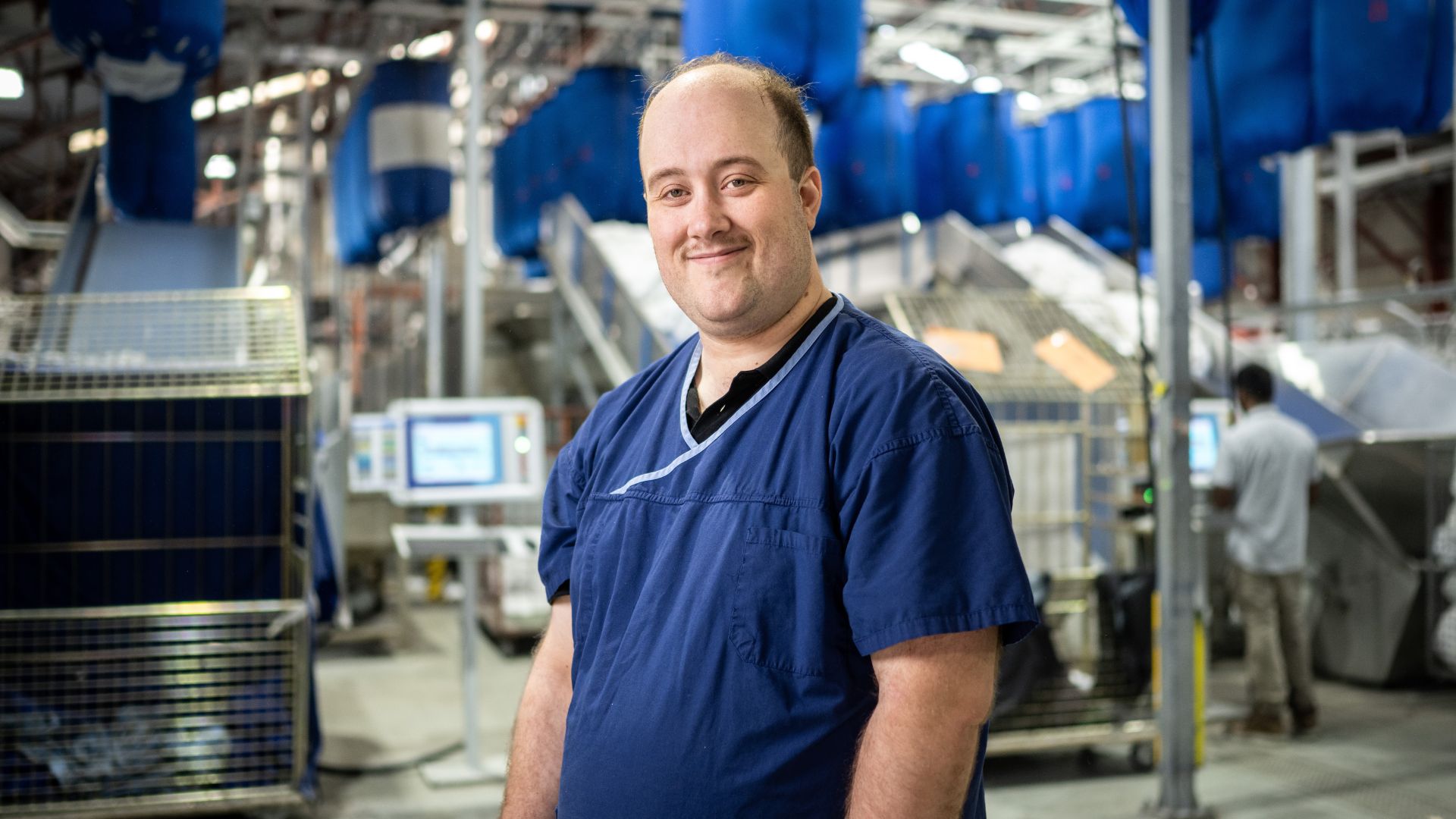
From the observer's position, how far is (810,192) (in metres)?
1.53

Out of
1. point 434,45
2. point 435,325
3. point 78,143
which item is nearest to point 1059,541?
point 435,325

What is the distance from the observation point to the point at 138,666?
411 centimetres

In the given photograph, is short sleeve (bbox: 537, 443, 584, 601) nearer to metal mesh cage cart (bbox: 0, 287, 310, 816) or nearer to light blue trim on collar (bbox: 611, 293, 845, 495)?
light blue trim on collar (bbox: 611, 293, 845, 495)

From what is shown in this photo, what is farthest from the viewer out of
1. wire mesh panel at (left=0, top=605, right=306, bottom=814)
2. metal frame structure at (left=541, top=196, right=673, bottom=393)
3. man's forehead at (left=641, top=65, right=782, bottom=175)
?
metal frame structure at (left=541, top=196, right=673, bottom=393)

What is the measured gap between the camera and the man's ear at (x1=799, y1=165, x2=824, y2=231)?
1.51 meters

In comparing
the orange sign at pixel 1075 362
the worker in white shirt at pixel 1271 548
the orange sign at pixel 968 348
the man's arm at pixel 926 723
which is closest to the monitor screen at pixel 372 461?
the orange sign at pixel 968 348

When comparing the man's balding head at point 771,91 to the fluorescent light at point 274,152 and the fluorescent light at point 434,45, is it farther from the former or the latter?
the fluorescent light at point 274,152

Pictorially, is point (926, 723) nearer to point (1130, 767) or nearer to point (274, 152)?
point (1130, 767)

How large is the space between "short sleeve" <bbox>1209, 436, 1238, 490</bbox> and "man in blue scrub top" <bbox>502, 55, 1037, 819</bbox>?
4778 mm

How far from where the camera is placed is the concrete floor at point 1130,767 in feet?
15.1

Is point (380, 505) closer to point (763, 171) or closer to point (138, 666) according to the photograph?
point (138, 666)

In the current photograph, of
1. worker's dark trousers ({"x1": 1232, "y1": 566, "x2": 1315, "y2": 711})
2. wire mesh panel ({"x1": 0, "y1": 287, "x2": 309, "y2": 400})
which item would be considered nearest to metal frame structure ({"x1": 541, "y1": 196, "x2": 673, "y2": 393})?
wire mesh panel ({"x1": 0, "y1": 287, "x2": 309, "y2": 400})

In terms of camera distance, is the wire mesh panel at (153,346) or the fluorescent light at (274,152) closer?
the wire mesh panel at (153,346)

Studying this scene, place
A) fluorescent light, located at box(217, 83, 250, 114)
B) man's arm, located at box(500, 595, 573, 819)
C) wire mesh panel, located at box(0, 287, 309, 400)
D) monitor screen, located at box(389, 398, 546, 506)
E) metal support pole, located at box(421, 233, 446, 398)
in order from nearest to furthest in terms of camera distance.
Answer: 1. man's arm, located at box(500, 595, 573, 819)
2. wire mesh panel, located at box(0, 287, 309, 400)
3. monitor screen, located at box(389, 398, 546, 506)
4. metal support pole, located at box(421, 233, 446, 398)
5. fluorescent light, located at box(217, 83, 250, 114)
